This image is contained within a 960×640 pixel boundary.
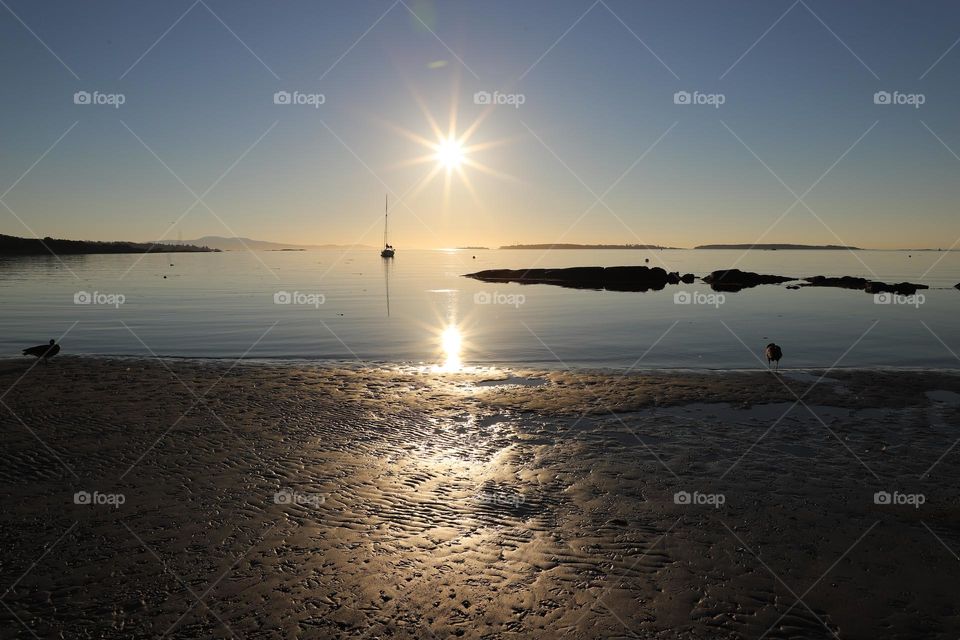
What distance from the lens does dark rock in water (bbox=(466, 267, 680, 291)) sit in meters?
80.0

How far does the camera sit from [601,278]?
281 feet

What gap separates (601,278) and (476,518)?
79.6 meters

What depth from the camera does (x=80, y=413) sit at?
14.9 m

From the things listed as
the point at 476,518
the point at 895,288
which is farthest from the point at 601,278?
the point at 476,518

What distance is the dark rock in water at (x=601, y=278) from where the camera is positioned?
79963 millimetres

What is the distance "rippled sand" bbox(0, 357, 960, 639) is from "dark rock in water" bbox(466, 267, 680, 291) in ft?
208

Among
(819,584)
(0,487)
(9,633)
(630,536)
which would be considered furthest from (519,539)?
(0,487)

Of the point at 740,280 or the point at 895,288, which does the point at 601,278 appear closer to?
the point at 740,280

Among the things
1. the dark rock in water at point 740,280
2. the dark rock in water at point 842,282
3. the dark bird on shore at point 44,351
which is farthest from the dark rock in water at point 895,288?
the dark bird on shore at point 44,351

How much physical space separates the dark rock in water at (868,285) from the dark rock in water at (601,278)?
19.8 metres

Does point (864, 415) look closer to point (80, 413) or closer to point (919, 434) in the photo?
point (919, 434)

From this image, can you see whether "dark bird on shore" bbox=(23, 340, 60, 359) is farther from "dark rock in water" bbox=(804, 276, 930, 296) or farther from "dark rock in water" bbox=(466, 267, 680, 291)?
"dark rock in water" bbox=(804, 276, 930, 296)

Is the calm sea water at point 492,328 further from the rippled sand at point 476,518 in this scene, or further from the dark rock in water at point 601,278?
the dark rock in water at point 601,278

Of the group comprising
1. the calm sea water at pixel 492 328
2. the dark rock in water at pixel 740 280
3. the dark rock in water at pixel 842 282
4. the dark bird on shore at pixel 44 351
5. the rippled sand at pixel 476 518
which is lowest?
the rippled sand at pixel 476 518
